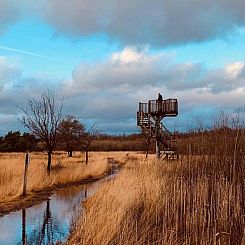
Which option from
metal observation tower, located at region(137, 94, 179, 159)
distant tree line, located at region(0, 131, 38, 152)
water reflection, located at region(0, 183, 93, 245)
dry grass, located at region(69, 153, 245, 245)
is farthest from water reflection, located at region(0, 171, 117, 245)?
distant tree line, located at region(0, 131, 38, 152)

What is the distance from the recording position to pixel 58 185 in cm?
2117

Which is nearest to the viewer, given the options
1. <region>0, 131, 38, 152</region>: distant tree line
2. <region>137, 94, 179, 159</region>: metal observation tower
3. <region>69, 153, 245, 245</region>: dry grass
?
<region>69, 153, 245, 245</region>: dry grass

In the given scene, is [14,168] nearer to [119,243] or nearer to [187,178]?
[187,178]

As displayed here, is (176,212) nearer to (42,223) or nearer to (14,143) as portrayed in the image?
(42,223)

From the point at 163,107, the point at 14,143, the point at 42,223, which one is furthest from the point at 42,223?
the point at 14,143

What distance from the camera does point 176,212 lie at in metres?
9.45

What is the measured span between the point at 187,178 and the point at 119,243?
5.14 metres

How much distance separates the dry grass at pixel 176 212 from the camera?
8039 mm

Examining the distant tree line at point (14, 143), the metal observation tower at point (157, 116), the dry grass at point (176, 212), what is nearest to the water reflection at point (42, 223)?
the dry grass at point (176, 212)

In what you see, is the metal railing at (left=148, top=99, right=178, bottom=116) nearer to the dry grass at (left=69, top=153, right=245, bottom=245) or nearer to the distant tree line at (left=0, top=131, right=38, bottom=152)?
the dry grass at (left=69, top=153, right=245, bottom=245)

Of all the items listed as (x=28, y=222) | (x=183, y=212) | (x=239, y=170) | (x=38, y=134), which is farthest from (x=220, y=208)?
(x=38, y=134)

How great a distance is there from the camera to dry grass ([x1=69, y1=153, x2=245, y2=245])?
26.4ft

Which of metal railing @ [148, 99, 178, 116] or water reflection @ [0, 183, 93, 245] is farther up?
metal railing @ [148, 99, 178, 116]

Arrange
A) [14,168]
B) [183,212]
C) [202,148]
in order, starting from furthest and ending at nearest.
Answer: [14,168], [202,148], [183,212]
